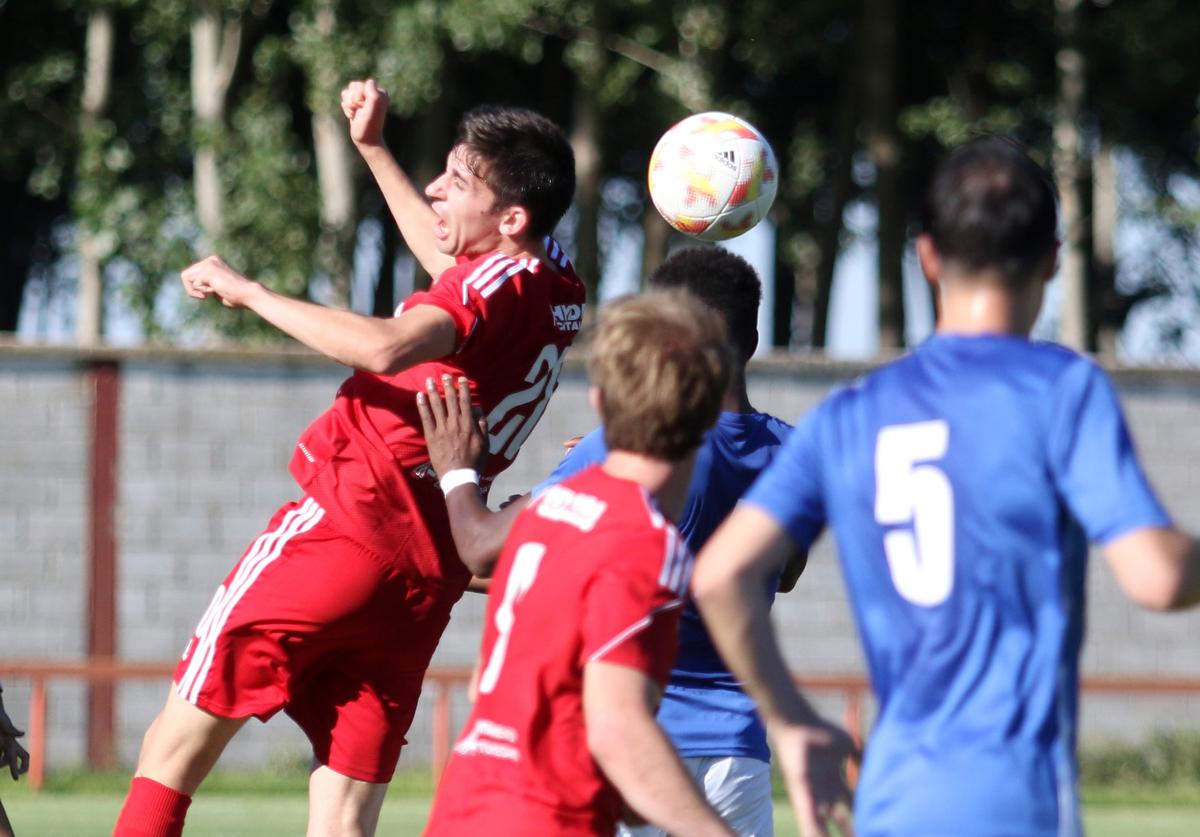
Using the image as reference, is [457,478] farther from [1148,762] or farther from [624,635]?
[1148,762]

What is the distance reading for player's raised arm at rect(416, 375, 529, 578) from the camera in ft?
14.2

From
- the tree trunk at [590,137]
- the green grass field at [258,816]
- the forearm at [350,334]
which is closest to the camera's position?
the forearm at [350,334]

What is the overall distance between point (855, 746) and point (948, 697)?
0.91 ft

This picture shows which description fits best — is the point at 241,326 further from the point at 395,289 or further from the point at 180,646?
the point at 395,289

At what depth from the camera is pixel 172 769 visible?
16.3 ft

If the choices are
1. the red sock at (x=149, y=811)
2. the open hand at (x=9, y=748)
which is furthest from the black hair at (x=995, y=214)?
the open hand at (x=9, y=748)

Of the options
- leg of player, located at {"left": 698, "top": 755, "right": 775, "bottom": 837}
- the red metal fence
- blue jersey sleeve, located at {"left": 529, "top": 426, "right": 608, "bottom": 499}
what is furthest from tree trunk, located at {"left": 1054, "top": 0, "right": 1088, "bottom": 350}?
blue jersey sleeve, located at {"left": 529, "top": 426, "right": 608, "bottom": 499}

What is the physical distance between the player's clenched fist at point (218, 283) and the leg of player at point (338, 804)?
1.39 metres

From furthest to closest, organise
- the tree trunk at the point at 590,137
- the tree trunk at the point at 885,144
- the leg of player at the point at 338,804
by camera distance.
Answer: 1. the tree trunk at the point at 885,144
2. the tree trunk at the point at 590,137
3. the leg of player at the point at 338,804

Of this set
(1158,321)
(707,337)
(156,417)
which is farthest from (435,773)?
(1158,321)

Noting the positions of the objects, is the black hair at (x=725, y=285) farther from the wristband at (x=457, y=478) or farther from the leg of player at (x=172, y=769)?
the leg of player at (x=172, y=769)

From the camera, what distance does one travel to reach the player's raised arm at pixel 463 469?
4316 millimetres

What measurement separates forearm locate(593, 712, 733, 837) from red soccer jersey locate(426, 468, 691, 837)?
0.37 feet

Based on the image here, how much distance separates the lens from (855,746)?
332 cm
